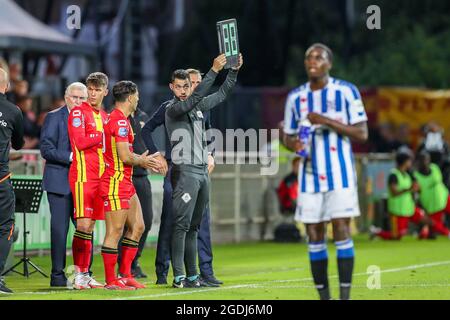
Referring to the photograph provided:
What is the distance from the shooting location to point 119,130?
12.9 meters

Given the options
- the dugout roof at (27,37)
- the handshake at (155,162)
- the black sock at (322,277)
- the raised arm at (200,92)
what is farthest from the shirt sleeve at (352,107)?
the dugout roof at (27,37)

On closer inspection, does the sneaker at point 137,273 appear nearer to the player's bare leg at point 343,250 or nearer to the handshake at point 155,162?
the handshake at point 155,162

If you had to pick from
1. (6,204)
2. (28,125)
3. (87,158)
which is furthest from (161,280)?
(28,125)

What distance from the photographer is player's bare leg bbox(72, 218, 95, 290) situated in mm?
13250

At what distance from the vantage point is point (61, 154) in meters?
13.7

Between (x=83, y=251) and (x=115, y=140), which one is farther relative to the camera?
(x=83, y=251)

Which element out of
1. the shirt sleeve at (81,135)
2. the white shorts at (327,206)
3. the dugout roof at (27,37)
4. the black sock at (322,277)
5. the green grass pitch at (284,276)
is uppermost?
the dugout roof at (27,37)

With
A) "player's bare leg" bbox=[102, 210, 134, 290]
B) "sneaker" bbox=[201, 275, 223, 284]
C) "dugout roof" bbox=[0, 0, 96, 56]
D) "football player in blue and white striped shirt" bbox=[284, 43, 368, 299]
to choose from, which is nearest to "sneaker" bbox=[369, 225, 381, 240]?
"dugout roof" bbox=[0, 0, 96, 56]

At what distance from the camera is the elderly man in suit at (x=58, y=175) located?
13.8 m

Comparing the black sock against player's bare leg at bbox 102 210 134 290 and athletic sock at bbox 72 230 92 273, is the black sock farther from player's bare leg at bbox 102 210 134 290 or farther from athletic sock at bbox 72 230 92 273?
athletic sock at bbox 72 230 92 273

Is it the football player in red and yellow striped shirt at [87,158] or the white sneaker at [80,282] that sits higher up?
the football player in red and yellow striped shirt at [87,158]

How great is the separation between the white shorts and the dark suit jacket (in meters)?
3.39

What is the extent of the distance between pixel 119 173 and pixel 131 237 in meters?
0.78

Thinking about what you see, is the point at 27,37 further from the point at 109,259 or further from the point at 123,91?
the point at 109,259
